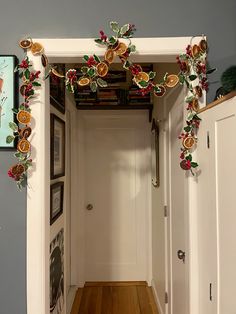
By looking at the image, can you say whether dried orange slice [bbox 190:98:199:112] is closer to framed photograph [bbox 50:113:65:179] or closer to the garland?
the garland

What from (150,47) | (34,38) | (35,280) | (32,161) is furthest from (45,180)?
(150,47)

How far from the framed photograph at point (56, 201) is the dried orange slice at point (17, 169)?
51 cm

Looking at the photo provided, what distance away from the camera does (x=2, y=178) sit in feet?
4.72

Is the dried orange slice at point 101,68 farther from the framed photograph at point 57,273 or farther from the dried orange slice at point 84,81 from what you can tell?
the framed photograph at point 57,273

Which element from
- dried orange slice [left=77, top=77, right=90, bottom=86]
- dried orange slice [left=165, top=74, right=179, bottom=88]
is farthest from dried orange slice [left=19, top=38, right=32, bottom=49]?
dried orange slice [left=165, top=74, right=179, bottom=88]

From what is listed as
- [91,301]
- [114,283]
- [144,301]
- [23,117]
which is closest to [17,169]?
[23,117]

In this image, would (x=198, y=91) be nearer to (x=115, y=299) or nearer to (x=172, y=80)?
(x=172, y=80)

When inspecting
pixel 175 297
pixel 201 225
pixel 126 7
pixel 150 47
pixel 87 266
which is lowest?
pixel 87 266

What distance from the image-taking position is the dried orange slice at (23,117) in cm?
135

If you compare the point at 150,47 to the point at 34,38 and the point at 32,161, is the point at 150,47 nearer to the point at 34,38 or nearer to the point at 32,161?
the point at 34,38

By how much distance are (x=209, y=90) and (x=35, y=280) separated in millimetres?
1275

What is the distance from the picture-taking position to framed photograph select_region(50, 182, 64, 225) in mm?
1888

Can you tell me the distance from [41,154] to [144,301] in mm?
2429

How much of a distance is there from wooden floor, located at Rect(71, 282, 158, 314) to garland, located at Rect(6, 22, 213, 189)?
2.14 meters
